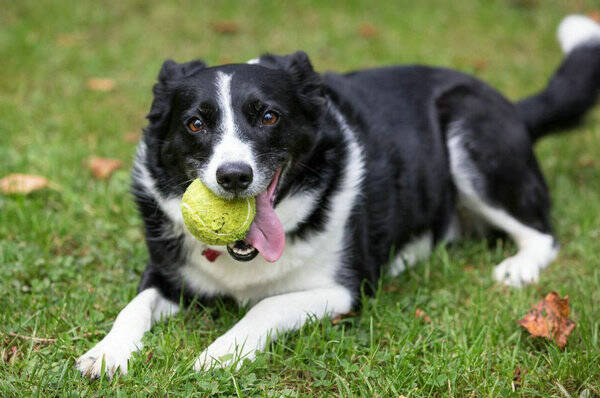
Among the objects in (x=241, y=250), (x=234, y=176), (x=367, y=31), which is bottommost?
(x=367, y=31)

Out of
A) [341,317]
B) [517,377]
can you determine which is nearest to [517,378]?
[517,377]

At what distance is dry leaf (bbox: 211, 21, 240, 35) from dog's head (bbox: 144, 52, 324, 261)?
12.3 feet

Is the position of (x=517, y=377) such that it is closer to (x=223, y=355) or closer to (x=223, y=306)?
(x=223, y=355)

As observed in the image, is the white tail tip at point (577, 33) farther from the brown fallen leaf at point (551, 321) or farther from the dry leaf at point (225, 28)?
the dry leaf at point (225, 28)

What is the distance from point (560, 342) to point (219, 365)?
1341 millimetres

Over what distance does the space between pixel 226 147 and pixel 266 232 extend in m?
0.37

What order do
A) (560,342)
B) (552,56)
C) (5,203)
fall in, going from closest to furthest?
(560,342) → (5,203) → (552,56)

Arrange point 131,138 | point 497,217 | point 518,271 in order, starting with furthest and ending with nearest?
point 131,138 < point 497,217 < point 518,271

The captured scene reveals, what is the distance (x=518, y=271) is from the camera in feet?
10.8

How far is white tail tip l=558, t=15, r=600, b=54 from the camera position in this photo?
4062mm

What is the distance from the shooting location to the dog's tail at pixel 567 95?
154 inches

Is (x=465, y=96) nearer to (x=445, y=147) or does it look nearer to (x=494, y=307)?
(x=445, y=147)

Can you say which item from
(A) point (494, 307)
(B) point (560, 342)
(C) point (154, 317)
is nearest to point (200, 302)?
(C) point (154, 317)

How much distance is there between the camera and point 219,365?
2314 millimetres
